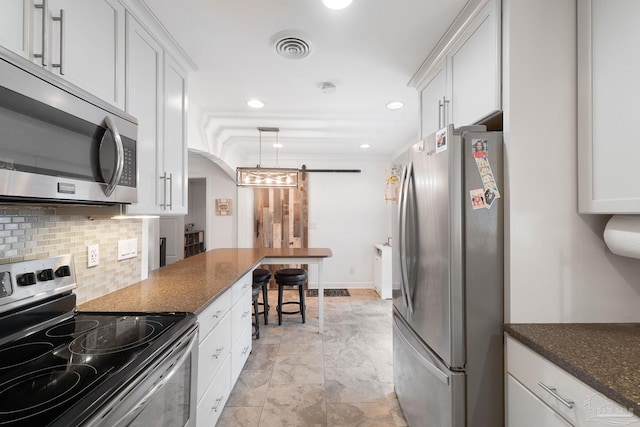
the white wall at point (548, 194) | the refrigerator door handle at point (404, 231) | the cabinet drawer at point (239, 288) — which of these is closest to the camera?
the white wall at point (548, 194)

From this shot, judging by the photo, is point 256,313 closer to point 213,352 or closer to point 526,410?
point 213,352

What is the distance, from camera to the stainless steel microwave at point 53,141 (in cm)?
81

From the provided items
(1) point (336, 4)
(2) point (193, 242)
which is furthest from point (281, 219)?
(1) point (336, 4)

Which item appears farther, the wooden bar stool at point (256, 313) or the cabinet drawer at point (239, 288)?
the wooden bar stool at point (256, 313)

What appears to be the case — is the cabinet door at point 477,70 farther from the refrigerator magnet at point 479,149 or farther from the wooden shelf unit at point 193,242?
the wooden shelf unit at point 193,242

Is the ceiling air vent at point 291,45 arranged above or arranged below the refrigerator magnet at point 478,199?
above

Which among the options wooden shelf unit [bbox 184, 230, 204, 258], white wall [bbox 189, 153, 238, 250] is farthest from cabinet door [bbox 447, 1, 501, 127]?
wooden shelf unit [bbox 184, 230, 204, 258]

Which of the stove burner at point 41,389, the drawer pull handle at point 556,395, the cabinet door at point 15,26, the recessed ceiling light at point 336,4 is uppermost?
the recessed ceiling light at point 336,4

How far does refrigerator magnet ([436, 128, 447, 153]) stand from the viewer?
137 cm

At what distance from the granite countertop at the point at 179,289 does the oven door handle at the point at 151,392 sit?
0.61 ft

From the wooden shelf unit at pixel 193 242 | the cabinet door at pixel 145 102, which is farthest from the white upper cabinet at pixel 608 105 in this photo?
the wooden shelf unit at pixel 193 242

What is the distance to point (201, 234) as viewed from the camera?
22.2 feet

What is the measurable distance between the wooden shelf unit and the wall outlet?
4.66 m

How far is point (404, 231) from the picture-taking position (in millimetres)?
1828
